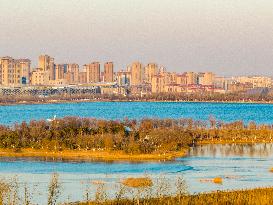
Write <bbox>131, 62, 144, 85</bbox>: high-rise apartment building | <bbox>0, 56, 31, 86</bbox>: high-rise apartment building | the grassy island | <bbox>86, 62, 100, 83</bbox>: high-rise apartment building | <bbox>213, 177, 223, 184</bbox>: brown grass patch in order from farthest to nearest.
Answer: <bbox>131, 62, 144, 85</bbox>: high-rise apartment building → <bbox>86, 62, 100, 83</bbox>: high-rise apartment building → <bbox>0, 56, 31, 86</bbox>: high-rise apartment building → the grassy island → <bbox>213, 177, 223, 184</bbox>: brown grass patch

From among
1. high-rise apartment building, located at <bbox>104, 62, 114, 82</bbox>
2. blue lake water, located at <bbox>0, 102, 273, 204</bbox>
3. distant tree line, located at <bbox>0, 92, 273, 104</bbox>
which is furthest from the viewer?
high-rise apartment building, located at <bbox>104, 62, 114, 82</bbox>

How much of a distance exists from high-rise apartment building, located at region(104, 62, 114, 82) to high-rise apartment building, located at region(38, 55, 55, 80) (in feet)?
24.6

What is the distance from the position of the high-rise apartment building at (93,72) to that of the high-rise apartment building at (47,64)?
195 inches

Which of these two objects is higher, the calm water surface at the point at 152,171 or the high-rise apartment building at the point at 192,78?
the high-rise apartment building at the point at 192,78

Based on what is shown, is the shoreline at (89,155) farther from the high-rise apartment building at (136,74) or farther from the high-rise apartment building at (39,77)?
the high-rise apartment building at (136,74)

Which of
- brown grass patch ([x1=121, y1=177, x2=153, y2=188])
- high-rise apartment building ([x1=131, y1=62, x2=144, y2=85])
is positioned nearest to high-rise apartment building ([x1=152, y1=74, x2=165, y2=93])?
high-rise apartment building ([x1=131, y1=62, x2=144, y2=85])

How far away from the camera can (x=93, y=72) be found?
10875 cm

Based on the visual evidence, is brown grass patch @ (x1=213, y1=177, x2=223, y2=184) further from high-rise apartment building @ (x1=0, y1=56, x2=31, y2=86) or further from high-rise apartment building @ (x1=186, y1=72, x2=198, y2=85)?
high-rise apartment building @ (x1=186, y1=72, x2=198, y2=85)

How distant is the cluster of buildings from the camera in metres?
97.3

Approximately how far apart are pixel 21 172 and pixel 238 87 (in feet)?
266

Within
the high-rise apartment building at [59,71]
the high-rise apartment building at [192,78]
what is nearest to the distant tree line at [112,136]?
the high-rise apartment building at [59,71]

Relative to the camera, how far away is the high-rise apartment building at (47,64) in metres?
108

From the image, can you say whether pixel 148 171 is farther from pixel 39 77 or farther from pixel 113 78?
pixel 113 78

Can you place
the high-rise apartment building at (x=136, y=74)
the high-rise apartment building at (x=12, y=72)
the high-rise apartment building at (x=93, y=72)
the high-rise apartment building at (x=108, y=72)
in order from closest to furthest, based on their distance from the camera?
the high-rise apartment building at (x=12, y=72), the high-rise apartment building at (x=93, y=72), the high-rise apartment building at (x=108, y=72), the high-rise apartment building at (x=136, y=74)
